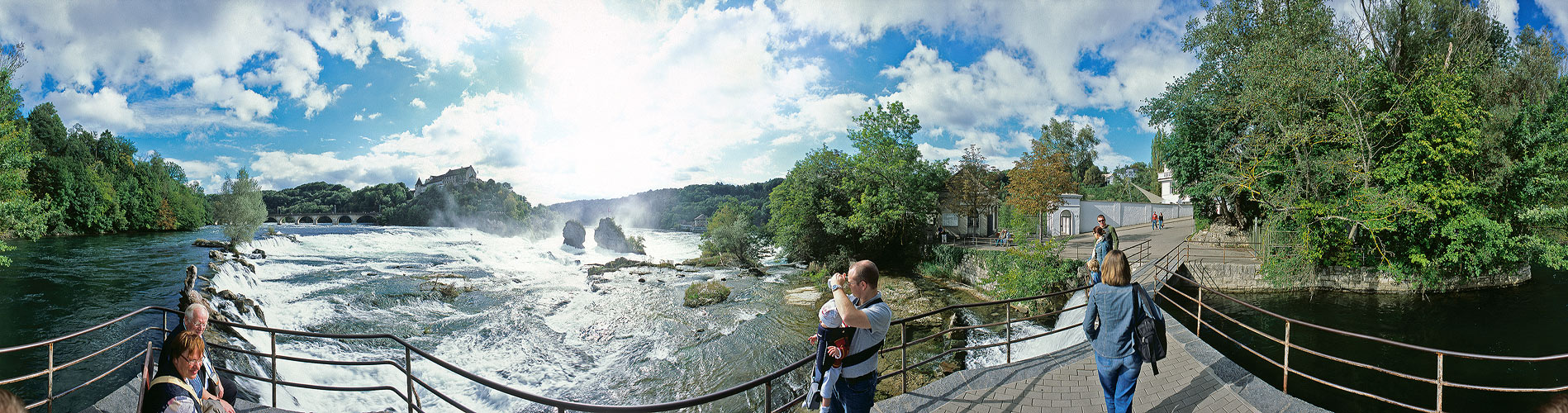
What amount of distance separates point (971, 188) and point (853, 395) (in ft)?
86.6

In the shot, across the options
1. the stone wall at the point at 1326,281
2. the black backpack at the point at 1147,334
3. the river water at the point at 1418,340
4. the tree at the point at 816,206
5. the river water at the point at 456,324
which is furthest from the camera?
the tree at the point at 816,206

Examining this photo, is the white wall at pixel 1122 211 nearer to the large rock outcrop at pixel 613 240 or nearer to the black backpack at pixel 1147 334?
the black backpack at pixel 1147 334

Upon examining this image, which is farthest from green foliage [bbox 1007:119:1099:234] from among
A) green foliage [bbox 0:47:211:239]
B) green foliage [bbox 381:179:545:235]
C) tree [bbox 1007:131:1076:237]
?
green foliage [bbox 381:179:545:235]

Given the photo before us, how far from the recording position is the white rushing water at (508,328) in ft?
34.0

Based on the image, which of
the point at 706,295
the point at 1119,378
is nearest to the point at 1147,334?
the point at 1119,378

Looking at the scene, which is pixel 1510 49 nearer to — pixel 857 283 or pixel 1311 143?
pixel 1311 143

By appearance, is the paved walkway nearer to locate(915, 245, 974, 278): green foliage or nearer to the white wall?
locate(915, 245, 974, 278): green foliage

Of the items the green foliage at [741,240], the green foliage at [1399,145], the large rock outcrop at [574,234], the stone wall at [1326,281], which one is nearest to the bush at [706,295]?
the green foliage at [741,240]

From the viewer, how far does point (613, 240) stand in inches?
1890

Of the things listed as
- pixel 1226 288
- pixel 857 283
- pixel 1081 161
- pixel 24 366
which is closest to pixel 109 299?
pixel 24 366

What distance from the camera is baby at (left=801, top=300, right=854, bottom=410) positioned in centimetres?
292

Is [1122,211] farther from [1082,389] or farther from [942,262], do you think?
[1082,389]

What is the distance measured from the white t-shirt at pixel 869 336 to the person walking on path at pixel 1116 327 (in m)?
1.75

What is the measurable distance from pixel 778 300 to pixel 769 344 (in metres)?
5.24
